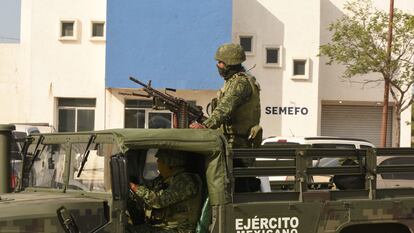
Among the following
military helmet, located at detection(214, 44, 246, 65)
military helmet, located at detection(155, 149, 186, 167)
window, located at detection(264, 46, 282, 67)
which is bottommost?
military helmet, located at detection(155, 149, 186, 167)

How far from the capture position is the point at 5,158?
609 centimetres

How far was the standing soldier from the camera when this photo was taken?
565 centimetres

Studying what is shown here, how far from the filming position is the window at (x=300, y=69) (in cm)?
2839

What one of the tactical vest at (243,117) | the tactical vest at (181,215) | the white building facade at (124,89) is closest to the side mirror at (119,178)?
the tactical vest at (181,215)

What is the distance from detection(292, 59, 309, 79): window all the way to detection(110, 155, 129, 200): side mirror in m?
24.2

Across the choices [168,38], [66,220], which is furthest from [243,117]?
[168,38]

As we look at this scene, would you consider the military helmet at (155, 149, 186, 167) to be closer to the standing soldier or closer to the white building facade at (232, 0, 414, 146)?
the standing soldier

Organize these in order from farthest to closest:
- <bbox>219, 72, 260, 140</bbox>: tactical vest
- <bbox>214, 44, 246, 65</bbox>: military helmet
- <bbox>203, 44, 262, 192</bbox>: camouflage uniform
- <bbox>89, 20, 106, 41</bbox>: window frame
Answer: <bbox>89, 20, 106, 41</bbox>: window frame → <bbox>214, 44, 246, 65</bbox>: military helmet → <bbox>219, 72, 260, 140</bbox>: tactical vest → <bbox>203, 44, 262, 192</bbox>: camouflage uniform

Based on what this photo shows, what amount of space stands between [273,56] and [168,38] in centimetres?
434

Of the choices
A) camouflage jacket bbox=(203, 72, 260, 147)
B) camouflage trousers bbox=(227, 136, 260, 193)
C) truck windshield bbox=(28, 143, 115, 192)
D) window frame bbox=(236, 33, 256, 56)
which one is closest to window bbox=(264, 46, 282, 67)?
window frame bbox=(236, 33, 256, 56)

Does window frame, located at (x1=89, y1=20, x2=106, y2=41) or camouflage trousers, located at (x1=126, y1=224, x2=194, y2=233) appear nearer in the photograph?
camouflage trousers, located at (x1=126, y1=224, x2=194, y2=233)

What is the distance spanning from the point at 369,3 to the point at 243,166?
23.9m

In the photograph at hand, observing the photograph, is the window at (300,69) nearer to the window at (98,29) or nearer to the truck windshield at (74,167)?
the window at (98,29)

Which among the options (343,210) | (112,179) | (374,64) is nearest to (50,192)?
(112,179)
